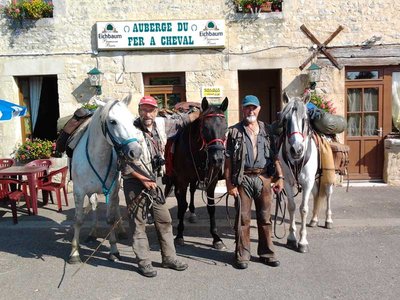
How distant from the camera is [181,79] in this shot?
861 cm

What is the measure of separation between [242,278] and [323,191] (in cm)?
227

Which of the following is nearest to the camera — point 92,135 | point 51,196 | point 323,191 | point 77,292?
point 77,292

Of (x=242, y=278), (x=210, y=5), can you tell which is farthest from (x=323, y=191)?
(x=210, y=5)

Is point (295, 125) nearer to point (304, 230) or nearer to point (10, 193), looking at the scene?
point (304, 230)

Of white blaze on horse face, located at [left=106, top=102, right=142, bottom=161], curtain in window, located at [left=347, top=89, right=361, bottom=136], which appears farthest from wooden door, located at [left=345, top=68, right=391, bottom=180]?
white blaze on horse face, located at [left=106, top=102, right=142, bottom=161]

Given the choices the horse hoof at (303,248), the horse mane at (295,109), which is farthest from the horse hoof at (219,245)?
the horse mane at (295,109)

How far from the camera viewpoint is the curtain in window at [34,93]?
29.1 feet

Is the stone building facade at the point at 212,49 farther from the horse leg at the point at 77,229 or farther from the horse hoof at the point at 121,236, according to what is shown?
the horse leg at the point at 77,229

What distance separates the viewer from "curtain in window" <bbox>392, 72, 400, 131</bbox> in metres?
8.47

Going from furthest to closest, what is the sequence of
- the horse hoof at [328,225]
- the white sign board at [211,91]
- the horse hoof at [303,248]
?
the white sign board at [211,91]
the horse hoof at [328,225]
the horse hoof at [303,248]

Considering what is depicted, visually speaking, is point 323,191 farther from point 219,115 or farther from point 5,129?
point 5,129

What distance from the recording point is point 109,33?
8195mm

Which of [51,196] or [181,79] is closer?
[51,196]

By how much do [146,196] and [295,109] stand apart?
207cm
